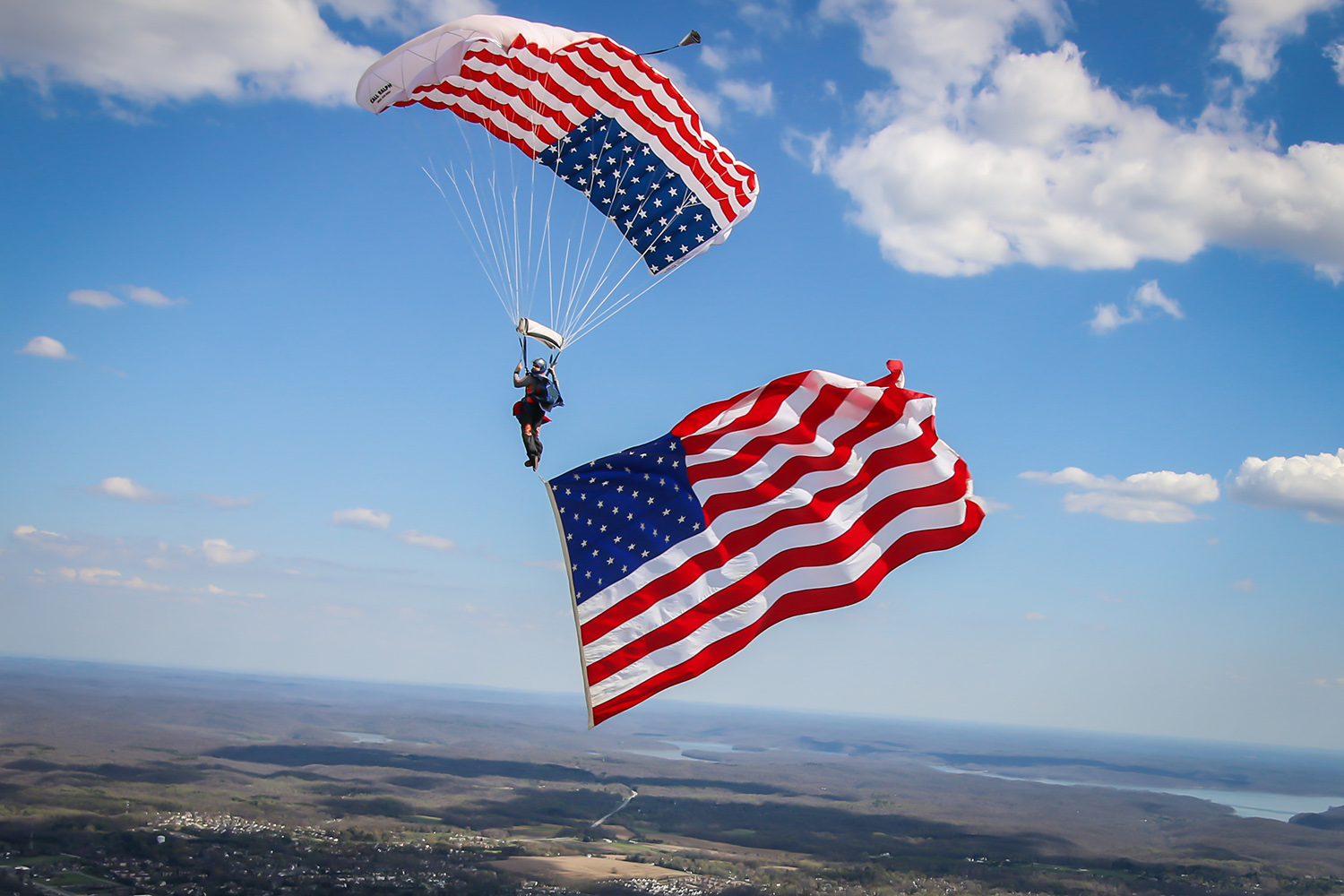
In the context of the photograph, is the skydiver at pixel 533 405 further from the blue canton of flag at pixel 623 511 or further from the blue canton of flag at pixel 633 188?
the blue canton of flag at pixel 633 188

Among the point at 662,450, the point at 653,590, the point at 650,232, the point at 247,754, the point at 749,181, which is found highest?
the point at 749,181

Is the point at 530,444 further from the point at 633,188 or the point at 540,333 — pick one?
the point at 633,188

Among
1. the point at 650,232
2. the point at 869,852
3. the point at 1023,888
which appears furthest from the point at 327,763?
the point at 650,232

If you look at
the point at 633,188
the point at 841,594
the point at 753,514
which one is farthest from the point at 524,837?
the point at 841,594

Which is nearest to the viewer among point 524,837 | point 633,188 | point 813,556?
point 813,556

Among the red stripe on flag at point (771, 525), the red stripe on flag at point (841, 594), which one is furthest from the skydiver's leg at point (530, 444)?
the red stripe on flag at point (841, 594)

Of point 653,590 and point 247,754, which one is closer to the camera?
point 653,590

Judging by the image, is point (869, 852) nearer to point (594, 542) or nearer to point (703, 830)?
point (703, 830)
